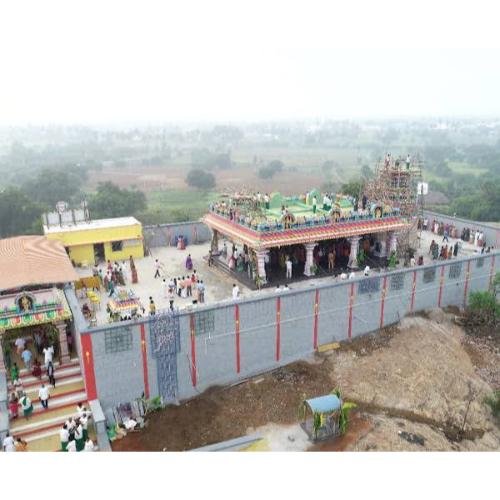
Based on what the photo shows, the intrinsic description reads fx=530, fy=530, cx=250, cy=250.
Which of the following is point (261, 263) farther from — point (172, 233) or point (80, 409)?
point (80, 409)

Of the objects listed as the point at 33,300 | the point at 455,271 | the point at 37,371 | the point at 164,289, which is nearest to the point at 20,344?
the point at 37,371

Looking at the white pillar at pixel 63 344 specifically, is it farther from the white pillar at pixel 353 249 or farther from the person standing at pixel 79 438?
the white pillar at pixel 353 249

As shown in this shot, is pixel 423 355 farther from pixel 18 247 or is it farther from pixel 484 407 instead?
pixel 18 247

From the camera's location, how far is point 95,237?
24891 millimetres

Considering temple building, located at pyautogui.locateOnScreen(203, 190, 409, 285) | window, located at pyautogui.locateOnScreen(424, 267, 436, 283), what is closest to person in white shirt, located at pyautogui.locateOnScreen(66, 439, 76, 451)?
temple building, located at pyautogui.locateOnScreen(203, 190, 409, 285)

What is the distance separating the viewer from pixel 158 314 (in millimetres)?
16688

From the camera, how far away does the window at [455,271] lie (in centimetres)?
2273

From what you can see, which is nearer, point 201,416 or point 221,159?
point 201,416

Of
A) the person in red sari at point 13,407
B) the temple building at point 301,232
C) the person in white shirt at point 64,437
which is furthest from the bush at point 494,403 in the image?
the person in red sari at point 13,407

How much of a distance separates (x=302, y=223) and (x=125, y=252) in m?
9.09

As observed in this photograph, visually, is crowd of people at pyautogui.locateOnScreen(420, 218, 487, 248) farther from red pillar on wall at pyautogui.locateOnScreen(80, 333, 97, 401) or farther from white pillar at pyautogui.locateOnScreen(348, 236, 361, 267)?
red pillar on wall at pyautogui.locateOnScreen(80, 333, 97, 401)

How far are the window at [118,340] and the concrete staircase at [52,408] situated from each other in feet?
5.25

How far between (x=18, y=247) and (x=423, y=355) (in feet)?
54.0

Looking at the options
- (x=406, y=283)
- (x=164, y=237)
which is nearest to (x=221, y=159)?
(x=164, y=237)
